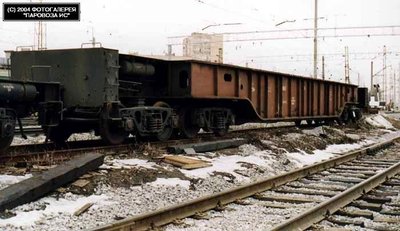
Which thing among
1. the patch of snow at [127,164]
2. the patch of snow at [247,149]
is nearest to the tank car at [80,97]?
the patch of snow at [127,164]

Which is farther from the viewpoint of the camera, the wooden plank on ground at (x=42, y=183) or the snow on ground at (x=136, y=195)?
the wooden plank on ground at (x=42, y=183)

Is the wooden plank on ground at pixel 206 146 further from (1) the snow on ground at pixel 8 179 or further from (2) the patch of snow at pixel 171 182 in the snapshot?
(1) the snow on ground at pixel 8 179

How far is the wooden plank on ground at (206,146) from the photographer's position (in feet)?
36.5

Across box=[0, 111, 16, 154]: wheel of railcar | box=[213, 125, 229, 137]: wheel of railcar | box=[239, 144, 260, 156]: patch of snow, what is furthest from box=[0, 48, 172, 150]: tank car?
box=[213, 125, 229, 137]: wheel of railcar

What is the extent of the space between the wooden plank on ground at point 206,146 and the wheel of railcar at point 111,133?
1.36m

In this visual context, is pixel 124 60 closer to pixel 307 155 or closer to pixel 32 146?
pixel 32 146

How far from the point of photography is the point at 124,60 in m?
12.2

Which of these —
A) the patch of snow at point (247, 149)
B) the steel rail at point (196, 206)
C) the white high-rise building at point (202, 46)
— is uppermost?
the white high-rise building at point (202, 46)

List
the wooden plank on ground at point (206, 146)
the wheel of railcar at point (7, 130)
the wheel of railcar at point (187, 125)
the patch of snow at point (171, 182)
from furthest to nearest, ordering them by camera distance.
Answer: the wheel of railcar at point (187, 125)
the wooden plank on ground at point (206, 146)
the wheel of railcar at point (7, 130)
the patch of snow at point (171, 182)

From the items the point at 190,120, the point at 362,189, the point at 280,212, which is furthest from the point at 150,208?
the point at 190,120

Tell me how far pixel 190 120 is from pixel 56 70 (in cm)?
418

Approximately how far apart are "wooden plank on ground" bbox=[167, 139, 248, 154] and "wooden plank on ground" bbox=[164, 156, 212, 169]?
0.84 meters

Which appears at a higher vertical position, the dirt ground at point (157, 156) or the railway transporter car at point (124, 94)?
the railway transporter car at point (124, 94)

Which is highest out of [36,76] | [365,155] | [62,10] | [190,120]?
[62,10]
